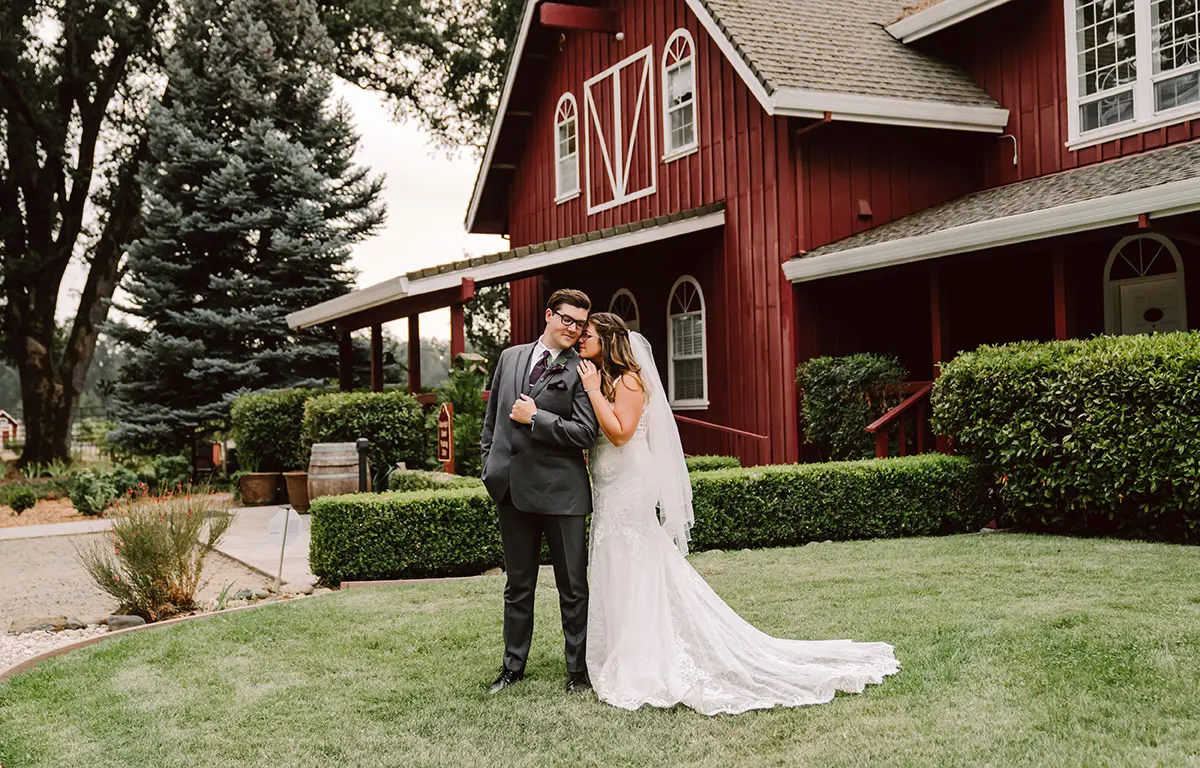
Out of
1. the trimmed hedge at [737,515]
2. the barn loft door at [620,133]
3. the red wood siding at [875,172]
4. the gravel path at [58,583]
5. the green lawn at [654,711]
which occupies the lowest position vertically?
the gravel path at [58,583]

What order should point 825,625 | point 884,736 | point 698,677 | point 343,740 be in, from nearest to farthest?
point 884,736, point 343,740, point 698,677, point 825,625

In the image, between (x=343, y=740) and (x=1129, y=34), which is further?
(x=1129, y=34)

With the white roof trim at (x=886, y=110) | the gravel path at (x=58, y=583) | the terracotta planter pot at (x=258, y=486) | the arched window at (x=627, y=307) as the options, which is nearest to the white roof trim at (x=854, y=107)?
the white roof trim at (x=886, y=110)

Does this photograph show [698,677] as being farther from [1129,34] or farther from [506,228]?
[506,228]

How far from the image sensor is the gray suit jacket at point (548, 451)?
219 inches

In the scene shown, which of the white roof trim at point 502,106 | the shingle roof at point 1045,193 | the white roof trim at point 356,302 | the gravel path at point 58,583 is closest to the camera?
the gravel path at point 58,583

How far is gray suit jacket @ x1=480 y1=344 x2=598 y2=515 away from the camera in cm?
556

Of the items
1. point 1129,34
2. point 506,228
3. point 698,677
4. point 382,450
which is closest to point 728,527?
point 698,677

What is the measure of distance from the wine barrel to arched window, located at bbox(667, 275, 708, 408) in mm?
4747

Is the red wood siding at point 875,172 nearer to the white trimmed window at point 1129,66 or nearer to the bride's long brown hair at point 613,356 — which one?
the white trimmed window at point 1129,66

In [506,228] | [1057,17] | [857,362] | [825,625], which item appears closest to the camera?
[825,625]

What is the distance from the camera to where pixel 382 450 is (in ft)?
49.9

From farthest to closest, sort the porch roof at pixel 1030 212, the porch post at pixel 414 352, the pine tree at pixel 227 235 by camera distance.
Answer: the pine tree at pixel 227 235 → the porch post at pixel 414 352 → the porch roof at pixel 1030 212

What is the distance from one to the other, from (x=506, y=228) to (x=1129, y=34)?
1150 centimetres
